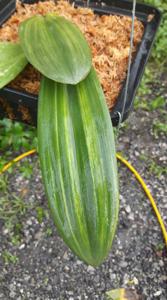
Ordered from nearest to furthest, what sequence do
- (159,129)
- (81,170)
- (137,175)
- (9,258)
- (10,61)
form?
(81,170) → (10,61) → (9,258) → (137,175) → (159,129)

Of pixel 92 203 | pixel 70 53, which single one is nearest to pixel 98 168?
pixel 92 203

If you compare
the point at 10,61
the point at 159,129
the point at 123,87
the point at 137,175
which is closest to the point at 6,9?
the point at 10,61

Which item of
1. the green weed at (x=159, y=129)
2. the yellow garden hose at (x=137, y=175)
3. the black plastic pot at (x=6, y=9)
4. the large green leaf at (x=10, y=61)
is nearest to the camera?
the large green leaf at (x=10, y=61)

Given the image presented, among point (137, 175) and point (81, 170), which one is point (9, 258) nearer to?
point (137, 175)

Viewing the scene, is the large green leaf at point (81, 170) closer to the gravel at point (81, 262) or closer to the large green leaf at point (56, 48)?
the large green leaf at point (56, 48)

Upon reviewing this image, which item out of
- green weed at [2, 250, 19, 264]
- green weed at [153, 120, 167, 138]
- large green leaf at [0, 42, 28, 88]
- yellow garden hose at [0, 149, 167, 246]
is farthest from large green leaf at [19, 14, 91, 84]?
green weed at [153, 120, 167, 138]

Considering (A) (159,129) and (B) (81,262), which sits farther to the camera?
(A) (159,129)

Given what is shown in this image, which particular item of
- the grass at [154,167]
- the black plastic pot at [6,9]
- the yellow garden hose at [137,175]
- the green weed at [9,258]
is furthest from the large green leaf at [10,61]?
the grass at [154,167]
